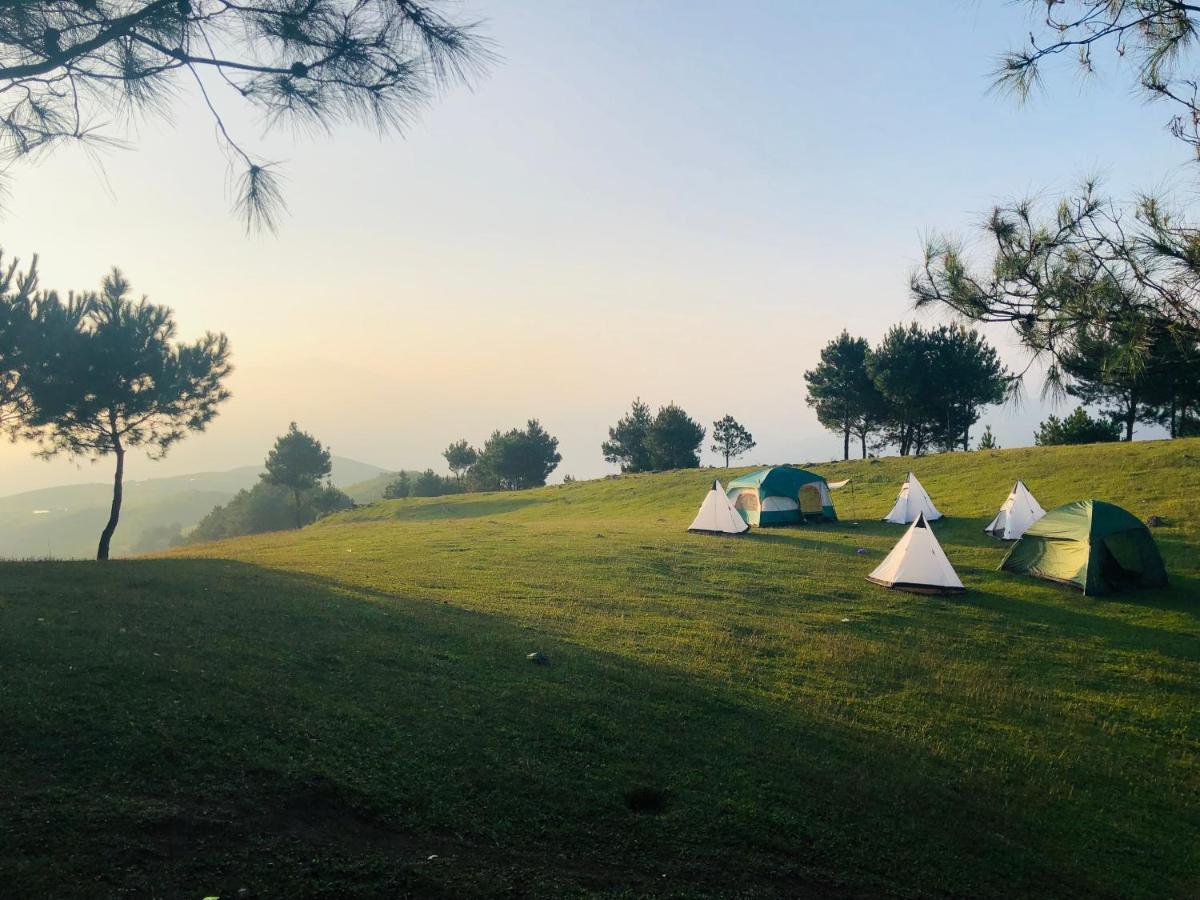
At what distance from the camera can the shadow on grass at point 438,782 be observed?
16.3 feet

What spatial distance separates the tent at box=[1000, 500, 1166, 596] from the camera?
20031mm

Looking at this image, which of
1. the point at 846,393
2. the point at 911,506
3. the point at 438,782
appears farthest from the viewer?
the point at 846,393

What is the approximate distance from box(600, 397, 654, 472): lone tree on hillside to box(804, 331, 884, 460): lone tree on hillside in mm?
24824

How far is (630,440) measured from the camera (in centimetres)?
8612

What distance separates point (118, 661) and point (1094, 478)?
37.7 meters

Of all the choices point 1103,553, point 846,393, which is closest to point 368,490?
point 846,393

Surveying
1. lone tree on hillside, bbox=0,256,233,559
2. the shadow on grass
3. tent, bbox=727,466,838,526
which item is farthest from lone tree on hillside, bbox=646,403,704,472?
the shadow on grass

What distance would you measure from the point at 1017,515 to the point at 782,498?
923 cm

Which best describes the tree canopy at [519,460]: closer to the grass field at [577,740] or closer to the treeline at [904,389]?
the treeline at [904,389]

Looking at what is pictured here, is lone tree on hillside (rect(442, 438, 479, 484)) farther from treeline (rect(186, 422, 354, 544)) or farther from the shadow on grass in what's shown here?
the shadow on grass

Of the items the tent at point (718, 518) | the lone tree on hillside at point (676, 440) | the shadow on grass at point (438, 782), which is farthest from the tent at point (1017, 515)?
the lone tree on hillside at point (676, 440)

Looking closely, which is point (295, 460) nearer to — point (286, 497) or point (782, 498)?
point (286, 497)

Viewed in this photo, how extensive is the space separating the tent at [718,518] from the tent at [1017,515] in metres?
9.63

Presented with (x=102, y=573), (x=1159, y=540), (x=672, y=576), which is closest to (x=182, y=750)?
(x=102, y=573)
